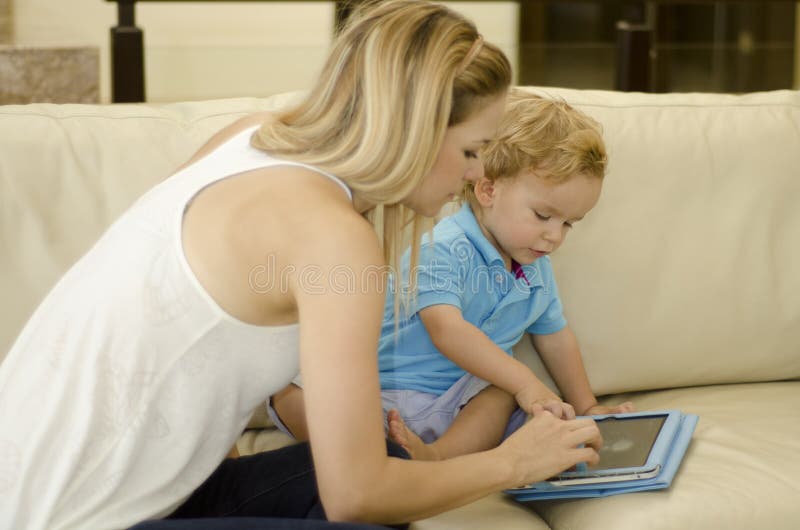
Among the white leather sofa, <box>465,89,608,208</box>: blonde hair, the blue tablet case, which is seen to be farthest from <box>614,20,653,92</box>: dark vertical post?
the blue tablet case

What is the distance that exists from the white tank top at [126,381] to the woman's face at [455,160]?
0.10 m

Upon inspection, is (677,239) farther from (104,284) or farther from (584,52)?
(584,52)

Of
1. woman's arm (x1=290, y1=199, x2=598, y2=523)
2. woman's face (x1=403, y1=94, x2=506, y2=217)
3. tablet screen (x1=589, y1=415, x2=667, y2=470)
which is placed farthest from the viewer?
tablet screen (x1=589, y1=415, x2=667, y2=470)

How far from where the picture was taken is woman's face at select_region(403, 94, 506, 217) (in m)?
1.20

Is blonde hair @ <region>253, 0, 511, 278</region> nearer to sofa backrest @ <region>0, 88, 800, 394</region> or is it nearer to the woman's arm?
the woman's arm

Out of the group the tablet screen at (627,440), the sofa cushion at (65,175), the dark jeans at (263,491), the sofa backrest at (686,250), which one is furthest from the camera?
the sofa backrest at (686,250)

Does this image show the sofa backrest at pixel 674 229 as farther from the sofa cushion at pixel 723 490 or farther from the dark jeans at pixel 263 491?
the dark jeans at pixel 263 491

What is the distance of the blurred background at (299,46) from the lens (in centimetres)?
258

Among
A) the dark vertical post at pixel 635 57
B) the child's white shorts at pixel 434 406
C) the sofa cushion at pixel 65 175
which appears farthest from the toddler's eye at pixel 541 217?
the dark vertical post at pixel 635 57

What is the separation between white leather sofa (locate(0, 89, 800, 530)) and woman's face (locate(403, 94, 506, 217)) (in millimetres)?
512

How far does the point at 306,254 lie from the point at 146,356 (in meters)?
0.21

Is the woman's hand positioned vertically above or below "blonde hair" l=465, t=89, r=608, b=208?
below

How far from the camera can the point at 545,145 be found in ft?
5.34

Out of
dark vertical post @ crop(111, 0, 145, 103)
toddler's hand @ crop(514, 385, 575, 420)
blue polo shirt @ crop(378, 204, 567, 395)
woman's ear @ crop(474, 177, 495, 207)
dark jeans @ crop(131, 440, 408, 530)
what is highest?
dark vertical post @ crop(111, 0, 145, 103)
